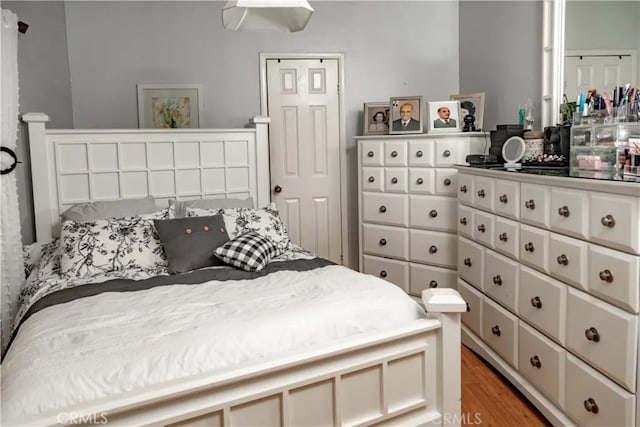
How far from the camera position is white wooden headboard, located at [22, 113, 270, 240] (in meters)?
3.42

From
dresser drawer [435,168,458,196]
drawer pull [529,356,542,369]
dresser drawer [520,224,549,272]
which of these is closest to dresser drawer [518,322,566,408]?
drawer pull [529,356,542,369]

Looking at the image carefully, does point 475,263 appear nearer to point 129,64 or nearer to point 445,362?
point 445,362

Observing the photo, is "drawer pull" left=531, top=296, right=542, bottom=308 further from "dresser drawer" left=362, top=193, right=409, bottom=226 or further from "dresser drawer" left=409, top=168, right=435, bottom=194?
"dresser drawer" left=362, top=193, right=409, bottom=226

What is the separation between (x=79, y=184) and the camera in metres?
3.52

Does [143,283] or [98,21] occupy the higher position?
[98,21]

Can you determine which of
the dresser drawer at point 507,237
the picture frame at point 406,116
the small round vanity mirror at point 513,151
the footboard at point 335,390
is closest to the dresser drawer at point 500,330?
the dresser drawer at point 507,237

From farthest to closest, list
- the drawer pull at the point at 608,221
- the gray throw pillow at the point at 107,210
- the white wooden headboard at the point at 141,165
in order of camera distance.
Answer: the white wooden headboard at the point at 141,165 < the gray throw pillow at the point at 107,210 < the drawer pull at the point at 608,221

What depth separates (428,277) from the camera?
3795mm

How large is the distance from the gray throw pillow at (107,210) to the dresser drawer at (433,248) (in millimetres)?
1886

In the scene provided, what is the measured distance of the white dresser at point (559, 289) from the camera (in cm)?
182

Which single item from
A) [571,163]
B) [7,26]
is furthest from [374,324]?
[7,26]

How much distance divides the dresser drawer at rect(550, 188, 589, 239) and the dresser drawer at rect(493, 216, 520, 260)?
33cm

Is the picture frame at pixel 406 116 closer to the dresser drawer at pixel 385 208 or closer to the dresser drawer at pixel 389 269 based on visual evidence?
the dresser drawer at pixel 385 208

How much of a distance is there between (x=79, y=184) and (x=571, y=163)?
304cm
